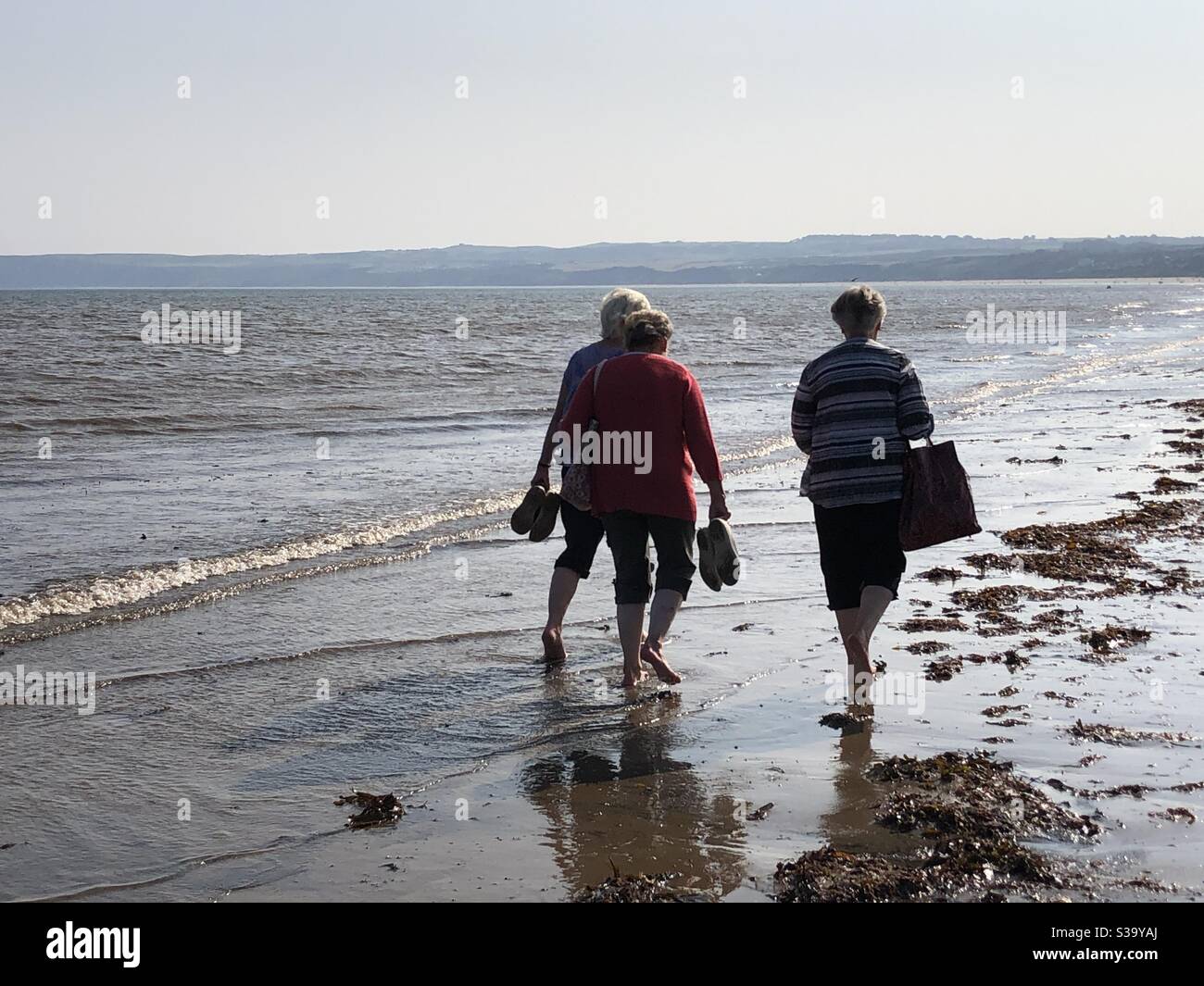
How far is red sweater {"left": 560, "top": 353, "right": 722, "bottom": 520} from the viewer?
5.57 m

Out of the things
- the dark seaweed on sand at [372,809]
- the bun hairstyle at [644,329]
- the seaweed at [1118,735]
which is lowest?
the dark seaweed on sand at [372,809]

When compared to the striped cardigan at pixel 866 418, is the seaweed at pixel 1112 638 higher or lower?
lower

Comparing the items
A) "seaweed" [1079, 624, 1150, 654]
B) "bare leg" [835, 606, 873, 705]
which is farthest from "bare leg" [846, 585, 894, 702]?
"seaweed" [1079, 624, 1150, 654]

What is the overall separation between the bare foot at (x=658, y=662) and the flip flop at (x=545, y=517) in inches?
36.7

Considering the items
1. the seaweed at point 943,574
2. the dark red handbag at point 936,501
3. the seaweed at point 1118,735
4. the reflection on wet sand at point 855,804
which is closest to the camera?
the reflection on wet sand at point 855,804

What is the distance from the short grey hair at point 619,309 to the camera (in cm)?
587

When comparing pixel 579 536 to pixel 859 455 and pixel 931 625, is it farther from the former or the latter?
pixel 931 625

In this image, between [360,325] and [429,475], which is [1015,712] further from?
[360,325]

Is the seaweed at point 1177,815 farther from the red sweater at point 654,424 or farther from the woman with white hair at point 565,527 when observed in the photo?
the woman with white hair at point 565,527

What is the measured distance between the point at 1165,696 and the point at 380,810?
3.17m

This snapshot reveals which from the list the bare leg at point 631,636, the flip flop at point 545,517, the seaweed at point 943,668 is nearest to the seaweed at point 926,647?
the seaweed at point 943,668
